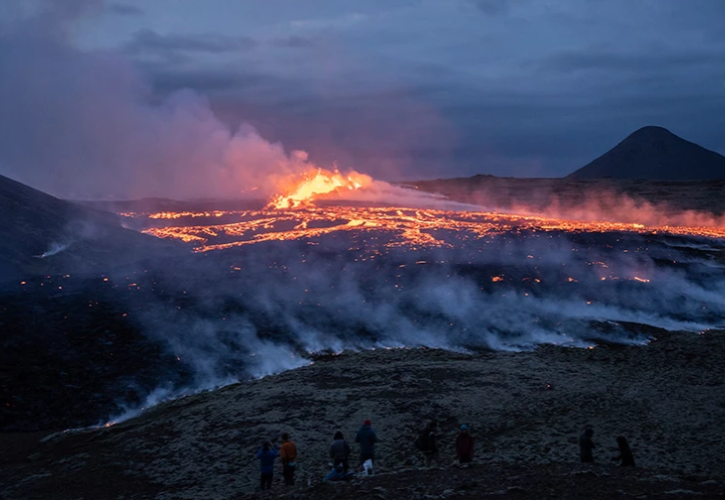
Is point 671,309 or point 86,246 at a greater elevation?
point 86,246

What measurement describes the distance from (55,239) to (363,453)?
4517cm

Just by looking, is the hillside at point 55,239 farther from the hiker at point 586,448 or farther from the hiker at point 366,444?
the hiker at point 586,448

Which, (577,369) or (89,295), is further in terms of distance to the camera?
(89,295)

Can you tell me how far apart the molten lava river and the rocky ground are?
21.7 feet

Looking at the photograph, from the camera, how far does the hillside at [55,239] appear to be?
1984 inches

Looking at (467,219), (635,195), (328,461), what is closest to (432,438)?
(328,461)

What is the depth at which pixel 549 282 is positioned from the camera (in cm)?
4903

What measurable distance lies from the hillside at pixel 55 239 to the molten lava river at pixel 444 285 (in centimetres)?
599

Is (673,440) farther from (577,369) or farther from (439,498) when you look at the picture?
(439,498)

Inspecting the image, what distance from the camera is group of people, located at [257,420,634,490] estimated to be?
→ 17.8 metres

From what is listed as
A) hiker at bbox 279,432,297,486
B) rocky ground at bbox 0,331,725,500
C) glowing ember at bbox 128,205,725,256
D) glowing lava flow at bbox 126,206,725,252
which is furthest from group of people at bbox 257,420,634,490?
glowing lava flow at bbox 126,206,725,252

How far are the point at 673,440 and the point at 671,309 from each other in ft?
74.9

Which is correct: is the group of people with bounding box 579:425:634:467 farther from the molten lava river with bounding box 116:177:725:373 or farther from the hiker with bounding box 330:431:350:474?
the molten lava river with bounding box 116:177:725:373

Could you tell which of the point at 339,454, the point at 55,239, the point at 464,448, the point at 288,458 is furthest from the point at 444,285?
the point at 55,239
